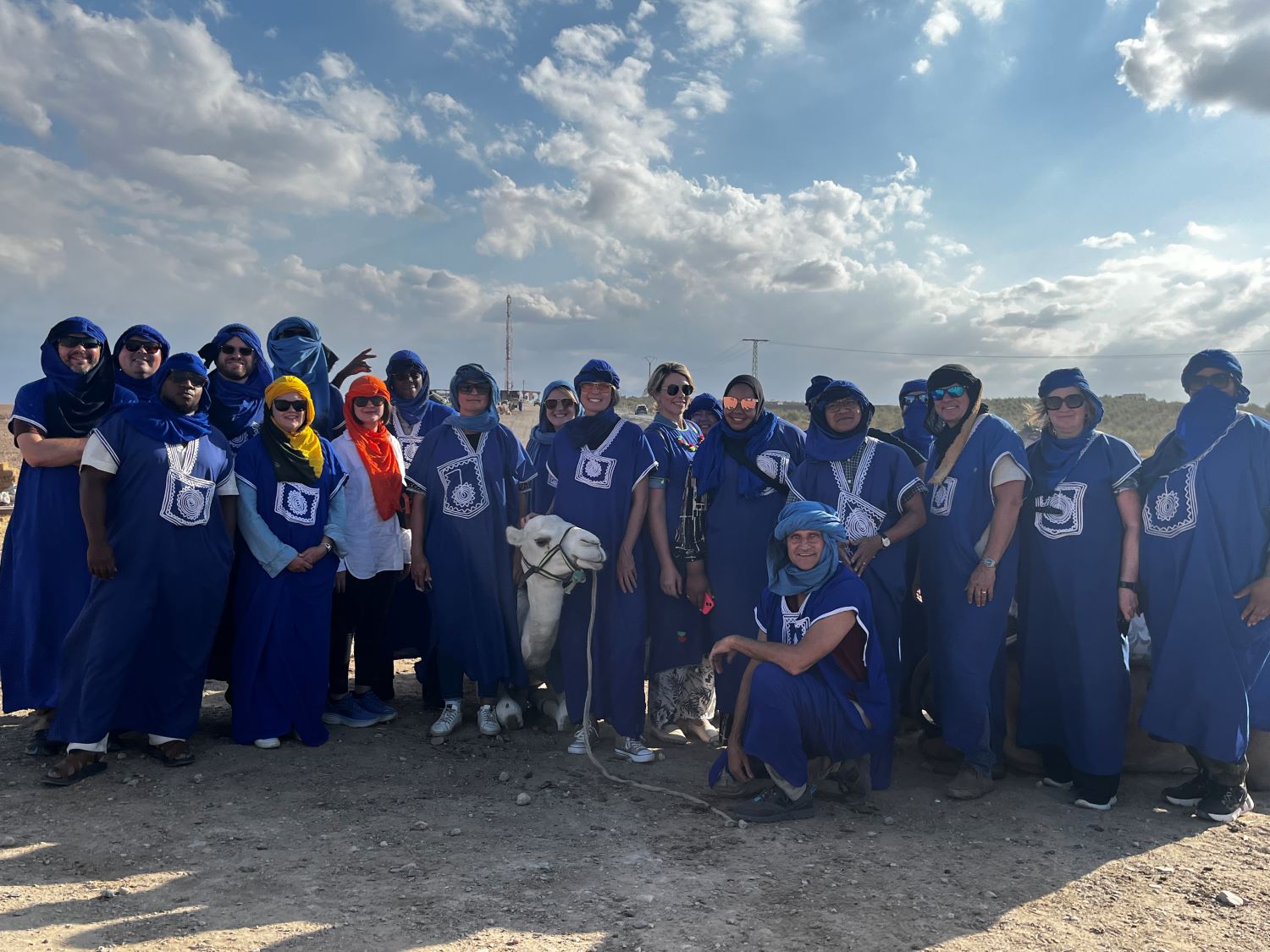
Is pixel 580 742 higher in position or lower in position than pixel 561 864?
higher

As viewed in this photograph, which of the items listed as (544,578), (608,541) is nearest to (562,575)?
(544,578)

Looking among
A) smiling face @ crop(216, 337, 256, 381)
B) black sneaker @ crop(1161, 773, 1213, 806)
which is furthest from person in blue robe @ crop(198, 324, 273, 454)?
black sneaker @ crop(1161, 773, 1213, 806)

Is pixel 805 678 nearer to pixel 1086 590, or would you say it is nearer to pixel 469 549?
pixel 1086 590

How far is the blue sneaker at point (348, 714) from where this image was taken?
17.0 feet

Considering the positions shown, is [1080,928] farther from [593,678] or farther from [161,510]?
[161,510]

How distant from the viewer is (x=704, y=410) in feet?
19.5

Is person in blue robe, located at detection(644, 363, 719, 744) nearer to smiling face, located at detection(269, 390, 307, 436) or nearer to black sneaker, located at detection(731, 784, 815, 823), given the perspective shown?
black sneaker, located at detection(731, 784, 815, 823)

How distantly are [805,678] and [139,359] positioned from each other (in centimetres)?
377

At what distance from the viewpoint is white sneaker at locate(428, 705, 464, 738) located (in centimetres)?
502

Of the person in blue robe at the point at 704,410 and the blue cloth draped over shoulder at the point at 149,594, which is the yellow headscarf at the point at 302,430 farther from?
the person in blue robe at the point at 704,410

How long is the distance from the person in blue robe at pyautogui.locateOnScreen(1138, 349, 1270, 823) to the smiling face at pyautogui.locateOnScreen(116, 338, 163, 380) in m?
5.12

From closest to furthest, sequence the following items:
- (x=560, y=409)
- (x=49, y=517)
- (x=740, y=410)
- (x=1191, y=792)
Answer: (x=1191, y=792) → (x=49, y=517) → (x=740, y=410) → (x=560, y=409)

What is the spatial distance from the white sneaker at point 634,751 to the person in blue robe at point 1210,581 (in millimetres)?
2465

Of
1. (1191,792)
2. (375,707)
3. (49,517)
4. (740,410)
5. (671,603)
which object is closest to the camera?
(1191,792)
